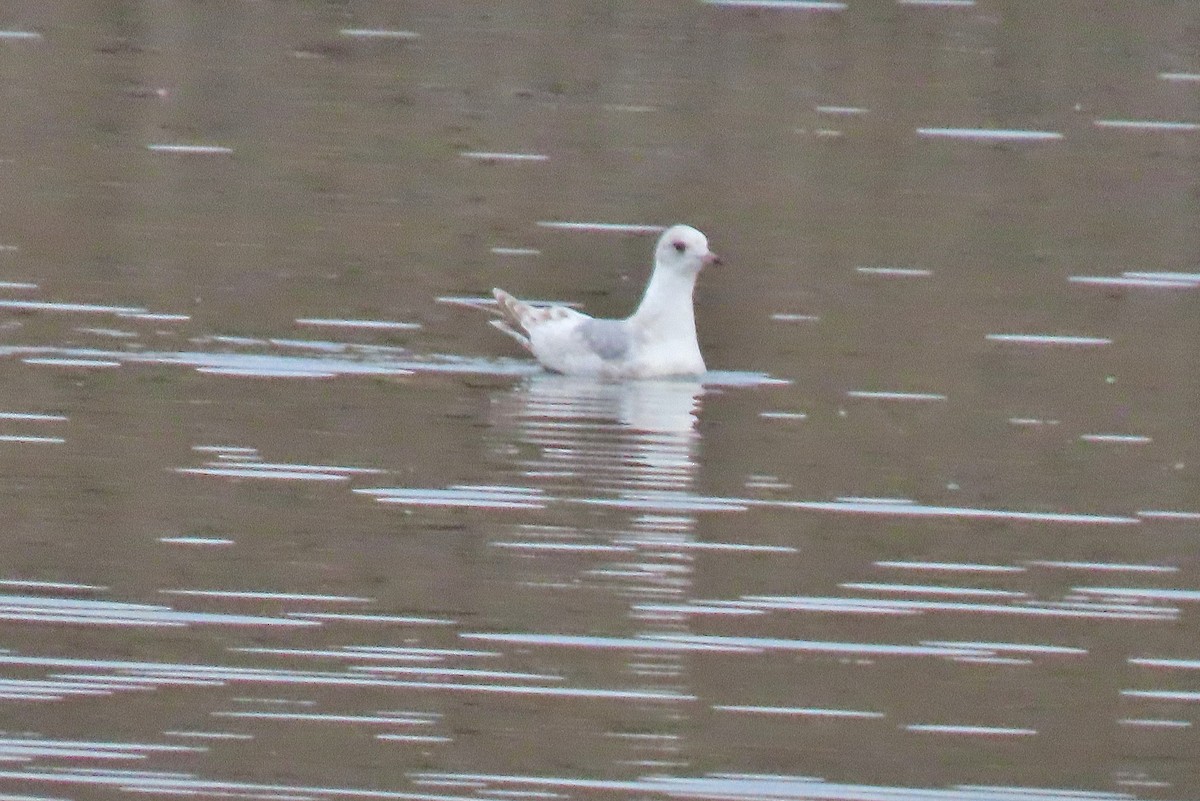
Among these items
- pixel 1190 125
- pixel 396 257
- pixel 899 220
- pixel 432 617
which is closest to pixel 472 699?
pixel 432 617

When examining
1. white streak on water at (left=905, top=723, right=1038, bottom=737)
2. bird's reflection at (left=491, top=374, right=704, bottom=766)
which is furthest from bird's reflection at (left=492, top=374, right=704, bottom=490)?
white streak on water at (left=905, top=723, right=1038, bottom=737)

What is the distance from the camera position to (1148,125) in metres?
17.0

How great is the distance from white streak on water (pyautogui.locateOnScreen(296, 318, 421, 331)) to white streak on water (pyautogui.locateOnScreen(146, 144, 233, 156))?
388cm

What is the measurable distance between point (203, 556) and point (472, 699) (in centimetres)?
154

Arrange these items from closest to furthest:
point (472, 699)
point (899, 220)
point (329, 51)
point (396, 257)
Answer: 1. point (472, 699)
2. point (396, 257)
3. point (899, 220)
4. point (329, 51)

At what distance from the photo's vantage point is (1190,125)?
56.1 feet

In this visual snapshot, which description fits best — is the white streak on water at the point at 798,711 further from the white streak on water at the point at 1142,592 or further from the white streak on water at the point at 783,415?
the white streak on water at the point at 783,415

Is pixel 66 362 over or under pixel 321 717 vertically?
over

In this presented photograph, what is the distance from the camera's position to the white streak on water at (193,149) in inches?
628

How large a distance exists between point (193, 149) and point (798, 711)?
9345mm

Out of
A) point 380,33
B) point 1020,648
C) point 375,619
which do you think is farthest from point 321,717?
point 380,33

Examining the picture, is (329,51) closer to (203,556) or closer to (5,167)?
(5,167)

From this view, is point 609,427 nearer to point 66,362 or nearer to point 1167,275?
point 66,362

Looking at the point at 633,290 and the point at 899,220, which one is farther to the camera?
the point at 899,220
